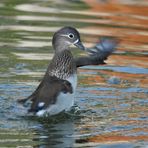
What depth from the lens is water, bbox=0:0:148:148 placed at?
32.9 feet

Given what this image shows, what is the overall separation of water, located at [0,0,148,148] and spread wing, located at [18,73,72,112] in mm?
197

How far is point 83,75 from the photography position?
527 inches

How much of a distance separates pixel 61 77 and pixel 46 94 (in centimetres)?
49

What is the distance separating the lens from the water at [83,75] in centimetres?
1002

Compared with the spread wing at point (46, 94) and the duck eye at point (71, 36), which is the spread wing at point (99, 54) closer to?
the duck eye at point (71, 36)

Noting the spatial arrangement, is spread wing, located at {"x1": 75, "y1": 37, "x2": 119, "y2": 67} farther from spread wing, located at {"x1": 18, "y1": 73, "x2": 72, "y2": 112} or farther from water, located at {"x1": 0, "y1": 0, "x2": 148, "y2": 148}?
spread wing, located at {"x1": 18, "y1": 73, "x2": 72, "y2": 112}

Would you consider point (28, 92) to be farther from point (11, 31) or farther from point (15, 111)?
point (11, 31)

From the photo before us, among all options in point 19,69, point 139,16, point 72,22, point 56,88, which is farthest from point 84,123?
point 139,16

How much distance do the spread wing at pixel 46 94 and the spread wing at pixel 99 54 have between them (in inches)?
31.2


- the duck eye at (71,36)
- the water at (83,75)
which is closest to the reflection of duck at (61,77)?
the duck eye at (71,36)

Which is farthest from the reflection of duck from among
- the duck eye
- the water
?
the water

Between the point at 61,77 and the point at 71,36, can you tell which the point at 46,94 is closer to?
the point at 61,77

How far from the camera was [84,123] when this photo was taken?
10.7m

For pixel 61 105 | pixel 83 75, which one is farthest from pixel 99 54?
pixel 83 75
